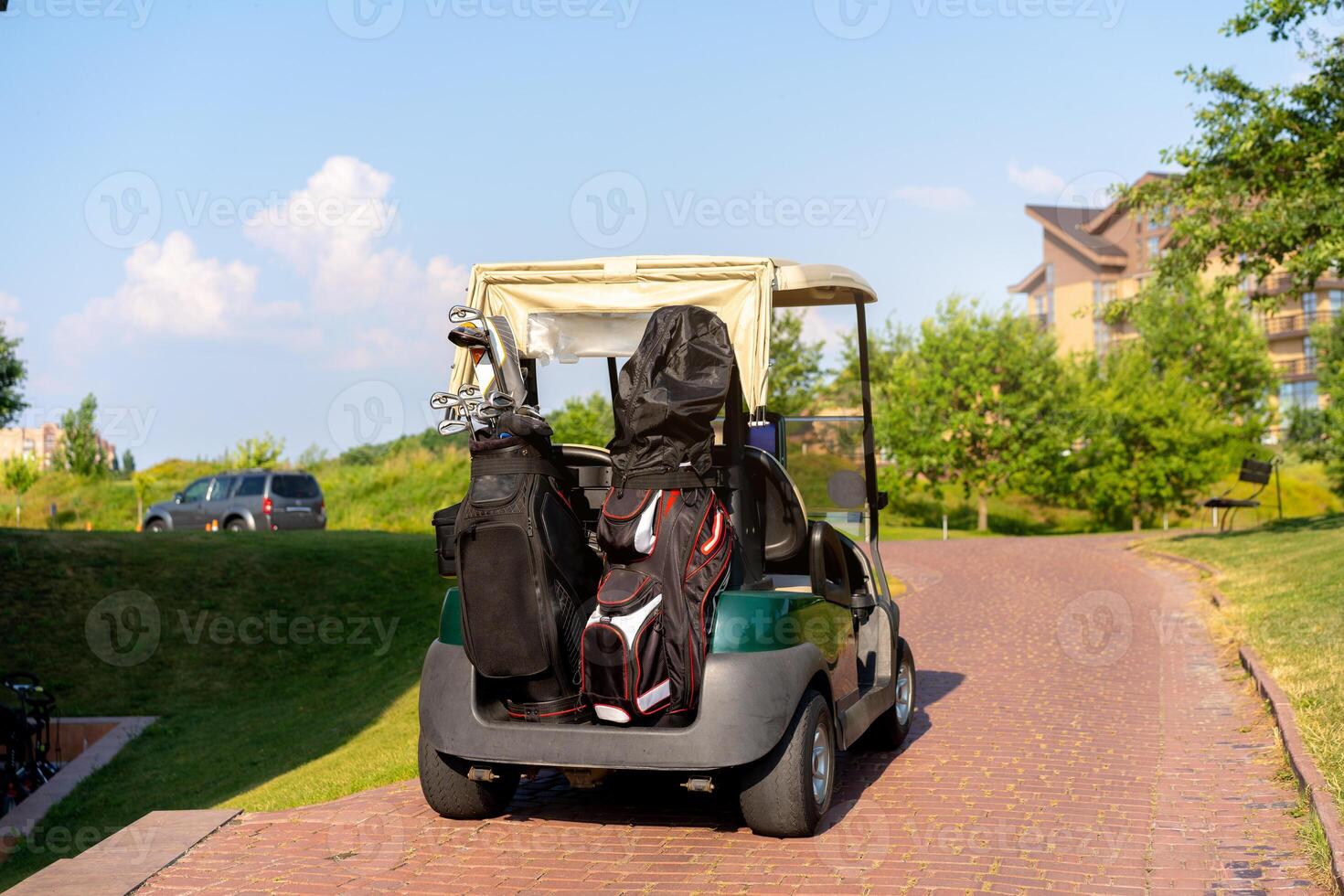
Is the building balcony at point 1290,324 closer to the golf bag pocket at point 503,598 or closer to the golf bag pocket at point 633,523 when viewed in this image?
the golf bag pocket at point 633,523

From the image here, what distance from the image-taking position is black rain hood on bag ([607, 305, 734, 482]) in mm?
5816

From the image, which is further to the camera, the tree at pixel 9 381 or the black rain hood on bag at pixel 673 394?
the tree at pixel 9 381

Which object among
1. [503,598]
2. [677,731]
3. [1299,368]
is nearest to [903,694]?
[677,731]

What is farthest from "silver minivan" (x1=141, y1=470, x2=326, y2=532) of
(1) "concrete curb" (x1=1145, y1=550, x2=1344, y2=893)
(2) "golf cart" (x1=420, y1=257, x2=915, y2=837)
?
(2) "golf cart" (x1=420, y1=257, x2=915, y2=837)

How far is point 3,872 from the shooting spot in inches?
357

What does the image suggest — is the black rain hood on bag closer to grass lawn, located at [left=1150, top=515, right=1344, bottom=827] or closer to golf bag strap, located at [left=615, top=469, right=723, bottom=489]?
golf bag strap, located at [left=615, top=469, right=723, bottom=489]

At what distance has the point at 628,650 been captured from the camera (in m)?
5.68

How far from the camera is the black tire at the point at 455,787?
638 cm

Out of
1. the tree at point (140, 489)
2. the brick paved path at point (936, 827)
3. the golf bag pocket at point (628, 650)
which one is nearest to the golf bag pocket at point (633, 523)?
the golf bag pocket at point (628, 650)

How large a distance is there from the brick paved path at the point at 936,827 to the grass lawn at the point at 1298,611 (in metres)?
0.36

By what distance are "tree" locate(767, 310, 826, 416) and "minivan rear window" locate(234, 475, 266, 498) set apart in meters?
14.0

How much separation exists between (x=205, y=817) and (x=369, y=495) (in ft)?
106

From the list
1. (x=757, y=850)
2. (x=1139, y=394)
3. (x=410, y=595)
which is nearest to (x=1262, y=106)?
(x=410, y=595)

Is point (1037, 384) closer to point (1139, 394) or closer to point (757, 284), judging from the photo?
point (1139, 394)
